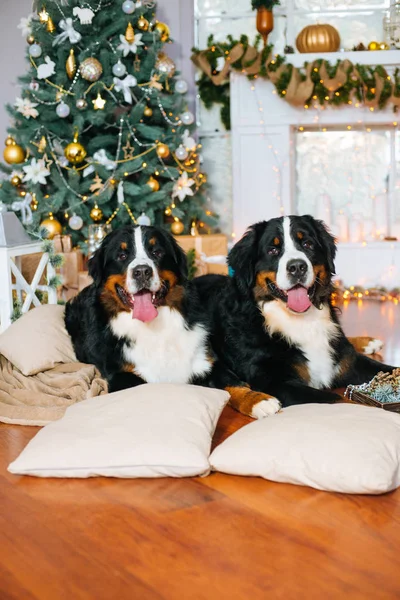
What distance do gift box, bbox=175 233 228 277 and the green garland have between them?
145cm

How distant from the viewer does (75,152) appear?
18.4ft

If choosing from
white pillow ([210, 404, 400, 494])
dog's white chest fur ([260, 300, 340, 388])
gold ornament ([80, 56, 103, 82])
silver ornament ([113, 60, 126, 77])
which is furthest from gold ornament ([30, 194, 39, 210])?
white pillow ([210, 404, 400, 494])

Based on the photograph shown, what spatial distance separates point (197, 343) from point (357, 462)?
115cm

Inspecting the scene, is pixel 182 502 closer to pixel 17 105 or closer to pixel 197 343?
pixel 197 343

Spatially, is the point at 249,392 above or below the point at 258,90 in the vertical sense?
below

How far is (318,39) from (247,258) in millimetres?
4079

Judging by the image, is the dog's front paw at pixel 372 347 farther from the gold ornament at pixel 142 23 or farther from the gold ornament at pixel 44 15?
the gold ornament at pixel 44 15

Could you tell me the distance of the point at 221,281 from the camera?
374 cm

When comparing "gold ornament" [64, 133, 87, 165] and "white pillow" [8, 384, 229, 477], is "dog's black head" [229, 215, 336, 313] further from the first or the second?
"gold ornament" [64, 133, 87, 165]

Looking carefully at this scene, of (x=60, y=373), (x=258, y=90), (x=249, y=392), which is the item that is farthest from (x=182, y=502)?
(x=258, y=90)

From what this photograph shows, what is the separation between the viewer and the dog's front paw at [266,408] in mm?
2902

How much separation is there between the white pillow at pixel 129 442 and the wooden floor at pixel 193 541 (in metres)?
0.04

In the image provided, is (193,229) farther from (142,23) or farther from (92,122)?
(142,23)

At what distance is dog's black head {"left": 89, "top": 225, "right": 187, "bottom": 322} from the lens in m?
3.08
